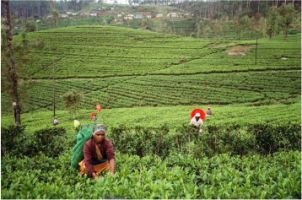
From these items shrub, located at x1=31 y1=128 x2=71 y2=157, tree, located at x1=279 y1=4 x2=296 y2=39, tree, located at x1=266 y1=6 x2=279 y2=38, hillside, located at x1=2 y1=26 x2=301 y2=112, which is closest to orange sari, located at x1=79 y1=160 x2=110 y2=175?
shrub, located at x1=31 y1=128 x2=71 y2=157

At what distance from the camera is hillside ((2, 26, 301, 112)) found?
2589cm

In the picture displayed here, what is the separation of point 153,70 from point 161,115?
36.8 ft

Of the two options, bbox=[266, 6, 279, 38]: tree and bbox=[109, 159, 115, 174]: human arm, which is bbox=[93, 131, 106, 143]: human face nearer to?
bbox=[109, 159, 115, 174]: human arm

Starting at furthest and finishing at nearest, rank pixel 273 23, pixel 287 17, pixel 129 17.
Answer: pixel 129 17 < pixel 273 23 < pixel 287 17

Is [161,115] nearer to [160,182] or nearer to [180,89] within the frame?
[180,89]

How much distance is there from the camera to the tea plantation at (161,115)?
15.5ft

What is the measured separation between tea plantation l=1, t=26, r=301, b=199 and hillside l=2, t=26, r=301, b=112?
95 mm

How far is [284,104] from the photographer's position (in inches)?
959

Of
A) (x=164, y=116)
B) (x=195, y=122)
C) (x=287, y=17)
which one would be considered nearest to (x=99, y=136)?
(x=195, y=122)

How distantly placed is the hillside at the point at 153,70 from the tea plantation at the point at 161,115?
0.10m

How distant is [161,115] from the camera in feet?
71.8

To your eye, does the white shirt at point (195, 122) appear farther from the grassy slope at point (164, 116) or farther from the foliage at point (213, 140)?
the grassy slope at point (164, 116)

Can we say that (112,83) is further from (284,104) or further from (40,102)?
(284,104)

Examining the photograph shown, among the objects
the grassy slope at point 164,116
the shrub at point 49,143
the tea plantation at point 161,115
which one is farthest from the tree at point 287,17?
the shrub at point 49,143
